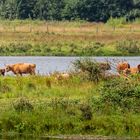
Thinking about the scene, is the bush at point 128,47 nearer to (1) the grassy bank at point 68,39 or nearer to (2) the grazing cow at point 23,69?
(1) the grassy bank at point 68,39

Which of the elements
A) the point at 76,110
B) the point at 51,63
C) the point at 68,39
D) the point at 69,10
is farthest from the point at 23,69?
the point at 69,10

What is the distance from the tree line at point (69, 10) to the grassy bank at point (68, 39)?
7.41m

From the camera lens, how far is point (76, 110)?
2267 cm

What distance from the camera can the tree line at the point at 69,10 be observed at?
3725 inches

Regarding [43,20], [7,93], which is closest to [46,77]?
[7,93]

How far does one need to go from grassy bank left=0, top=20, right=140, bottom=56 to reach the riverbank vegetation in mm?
35545

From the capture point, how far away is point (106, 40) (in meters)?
A: 69.6

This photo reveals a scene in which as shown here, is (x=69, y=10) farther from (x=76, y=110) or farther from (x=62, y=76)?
(x=76, y=110)

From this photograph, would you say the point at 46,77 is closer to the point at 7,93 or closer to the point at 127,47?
the point at 7,93

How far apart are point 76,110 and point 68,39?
47000mm

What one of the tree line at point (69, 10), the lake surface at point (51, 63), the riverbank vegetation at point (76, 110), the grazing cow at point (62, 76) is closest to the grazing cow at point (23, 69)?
the lake surface at point (51, 63)

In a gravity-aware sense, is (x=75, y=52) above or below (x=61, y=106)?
below

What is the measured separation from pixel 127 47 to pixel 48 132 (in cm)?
4242

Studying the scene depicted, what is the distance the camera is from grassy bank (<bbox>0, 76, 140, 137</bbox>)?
21844 mm
